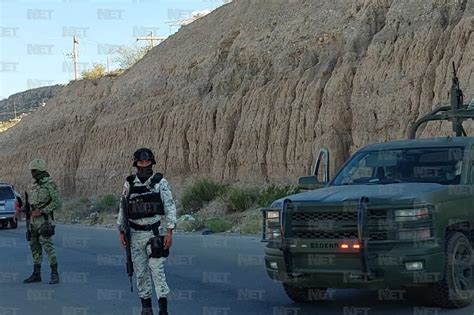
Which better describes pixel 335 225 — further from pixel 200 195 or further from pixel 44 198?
pixel 200 195

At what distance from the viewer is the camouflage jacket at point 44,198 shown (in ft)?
39.2

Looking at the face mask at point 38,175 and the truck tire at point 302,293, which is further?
the face mask at point 38,175

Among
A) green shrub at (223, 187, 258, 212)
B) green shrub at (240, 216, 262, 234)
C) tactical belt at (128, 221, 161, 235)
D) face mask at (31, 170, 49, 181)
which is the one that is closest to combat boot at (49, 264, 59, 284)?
face mask at (31, 170, 49, 181)

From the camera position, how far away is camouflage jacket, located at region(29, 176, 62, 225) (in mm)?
11945

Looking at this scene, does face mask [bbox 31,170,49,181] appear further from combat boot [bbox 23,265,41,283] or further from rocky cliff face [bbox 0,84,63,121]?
rocky cliff face [bbox 0,84,63,121]

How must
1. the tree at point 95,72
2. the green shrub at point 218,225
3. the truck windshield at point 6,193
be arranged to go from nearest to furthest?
the green shrub at point 218,225 → the truck windshield at point 6,193 → the tree at point 95,72

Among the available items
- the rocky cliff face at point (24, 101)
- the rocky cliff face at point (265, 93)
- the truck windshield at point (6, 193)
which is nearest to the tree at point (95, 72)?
the rocky cliff face at point (265, 93)

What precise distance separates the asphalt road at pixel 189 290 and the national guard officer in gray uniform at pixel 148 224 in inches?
41.6

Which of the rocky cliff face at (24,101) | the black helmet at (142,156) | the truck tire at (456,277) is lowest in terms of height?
the truck tire at (456,277)

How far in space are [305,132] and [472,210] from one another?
18945 mm

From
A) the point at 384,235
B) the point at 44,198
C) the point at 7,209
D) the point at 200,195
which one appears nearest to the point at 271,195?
the point at 200,195

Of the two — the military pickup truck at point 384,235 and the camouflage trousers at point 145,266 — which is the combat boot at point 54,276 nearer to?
the camouflage trousers at point 145,266

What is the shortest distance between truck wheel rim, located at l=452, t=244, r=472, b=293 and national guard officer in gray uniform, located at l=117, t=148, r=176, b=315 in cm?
312

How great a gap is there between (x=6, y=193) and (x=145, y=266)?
23022 mm
